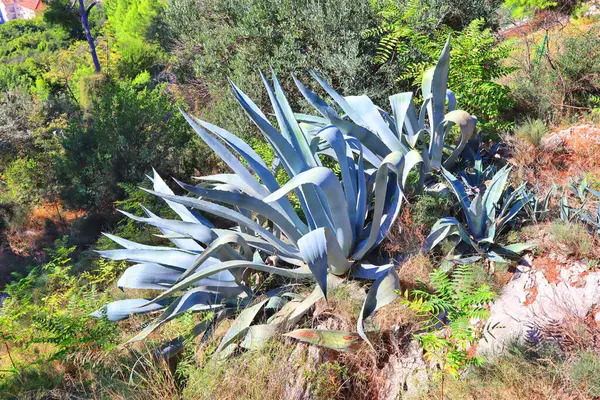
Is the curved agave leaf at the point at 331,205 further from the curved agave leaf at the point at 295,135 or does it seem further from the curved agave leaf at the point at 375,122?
the curved agave leaf at the point at 375,122

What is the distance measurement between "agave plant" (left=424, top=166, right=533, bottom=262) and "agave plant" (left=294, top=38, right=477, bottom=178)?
0.36 metres

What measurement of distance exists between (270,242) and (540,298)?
5.08 ft

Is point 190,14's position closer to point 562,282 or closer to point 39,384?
point 39,384

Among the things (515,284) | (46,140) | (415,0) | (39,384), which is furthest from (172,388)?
(46,140)

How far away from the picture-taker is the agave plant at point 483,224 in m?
2.62

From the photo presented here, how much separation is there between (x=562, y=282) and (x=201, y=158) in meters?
4.78

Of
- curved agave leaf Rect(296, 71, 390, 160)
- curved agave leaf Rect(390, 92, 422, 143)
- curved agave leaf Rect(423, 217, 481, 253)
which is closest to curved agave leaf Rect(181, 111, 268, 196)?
curved agave leaf Rect(296, 71, 390, 160)

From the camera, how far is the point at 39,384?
2475 mm

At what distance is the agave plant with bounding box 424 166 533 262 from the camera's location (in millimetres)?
2622

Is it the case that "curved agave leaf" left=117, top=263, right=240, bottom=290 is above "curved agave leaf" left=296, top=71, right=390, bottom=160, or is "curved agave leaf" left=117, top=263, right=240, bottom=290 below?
below

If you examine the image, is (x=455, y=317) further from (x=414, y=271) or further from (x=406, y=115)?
(x=406, y=115)

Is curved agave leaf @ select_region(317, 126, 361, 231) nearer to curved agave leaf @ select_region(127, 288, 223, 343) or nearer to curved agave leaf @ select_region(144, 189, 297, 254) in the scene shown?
curved agave leaf @ select_region(144, 189, 297, 254)

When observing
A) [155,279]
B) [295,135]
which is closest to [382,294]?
[295,135]

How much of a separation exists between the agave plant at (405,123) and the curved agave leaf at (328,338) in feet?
4.42
